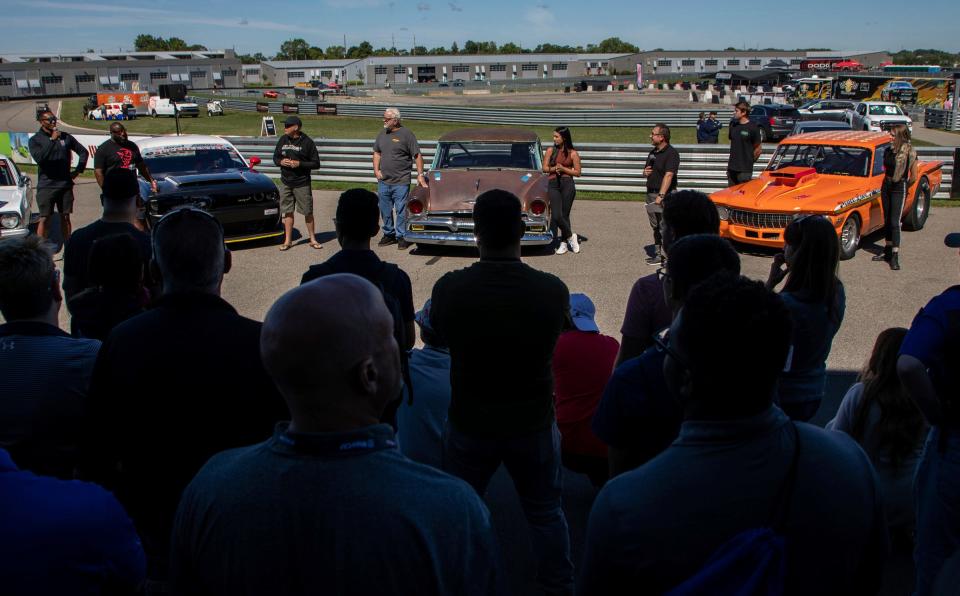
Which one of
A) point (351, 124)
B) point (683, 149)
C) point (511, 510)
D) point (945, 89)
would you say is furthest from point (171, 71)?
point (511, 510)

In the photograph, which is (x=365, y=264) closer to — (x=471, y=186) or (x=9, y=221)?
(x=471, y=186)

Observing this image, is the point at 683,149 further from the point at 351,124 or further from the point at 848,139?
the point at 351,124

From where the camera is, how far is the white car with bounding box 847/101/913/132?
2797 centimetres

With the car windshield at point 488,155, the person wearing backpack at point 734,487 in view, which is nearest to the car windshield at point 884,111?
the car windshield at point 488,155

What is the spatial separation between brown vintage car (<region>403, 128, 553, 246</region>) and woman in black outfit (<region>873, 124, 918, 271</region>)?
448 cm

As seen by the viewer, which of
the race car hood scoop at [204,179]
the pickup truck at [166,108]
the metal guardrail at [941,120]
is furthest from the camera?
the pickup truck at [166,108]

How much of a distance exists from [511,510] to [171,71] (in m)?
115

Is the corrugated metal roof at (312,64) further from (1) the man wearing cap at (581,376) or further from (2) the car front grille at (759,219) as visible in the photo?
(1) the man wearing cap at (581,376)

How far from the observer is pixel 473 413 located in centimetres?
305

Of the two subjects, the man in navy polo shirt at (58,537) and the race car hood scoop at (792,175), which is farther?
the race car hood scoop at (792,175)

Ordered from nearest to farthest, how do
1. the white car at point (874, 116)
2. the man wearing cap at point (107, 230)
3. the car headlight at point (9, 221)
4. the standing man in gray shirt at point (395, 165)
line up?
the man wearing cap at point (107, 230), the car headlight at point (9, 221), the standing man in gray shirt at point (395, 165), the white car at point (874, 116)

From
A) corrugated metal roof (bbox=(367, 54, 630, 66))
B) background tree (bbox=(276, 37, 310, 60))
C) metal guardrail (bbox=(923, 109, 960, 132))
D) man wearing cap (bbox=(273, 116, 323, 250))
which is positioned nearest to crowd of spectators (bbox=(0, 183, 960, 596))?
man wearing cap (bbox=(273, 116, 323, 250))

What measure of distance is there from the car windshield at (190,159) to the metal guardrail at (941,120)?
123 feet

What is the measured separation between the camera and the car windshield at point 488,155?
11.3 m
